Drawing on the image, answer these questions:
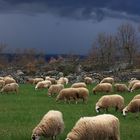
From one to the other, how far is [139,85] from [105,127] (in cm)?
2632

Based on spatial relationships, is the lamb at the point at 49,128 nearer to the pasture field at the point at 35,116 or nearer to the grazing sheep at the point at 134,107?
the pasture field at the point at 35,116

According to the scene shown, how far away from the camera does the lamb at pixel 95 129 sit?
49.2ft

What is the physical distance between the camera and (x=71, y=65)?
258ft

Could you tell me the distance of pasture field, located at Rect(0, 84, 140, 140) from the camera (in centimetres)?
1853

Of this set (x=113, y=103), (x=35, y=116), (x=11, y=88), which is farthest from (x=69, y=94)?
(x=11, y=88)

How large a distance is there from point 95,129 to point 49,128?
8.49ft

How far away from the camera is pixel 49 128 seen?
17125mm

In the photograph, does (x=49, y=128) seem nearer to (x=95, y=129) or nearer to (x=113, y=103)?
(x=95, y=129)

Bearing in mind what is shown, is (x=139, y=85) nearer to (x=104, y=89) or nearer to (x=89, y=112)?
(x=104, y=89)

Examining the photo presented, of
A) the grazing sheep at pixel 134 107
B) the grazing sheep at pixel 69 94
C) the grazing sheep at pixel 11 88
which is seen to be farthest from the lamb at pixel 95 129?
the grazing sheep at pixel 11 88

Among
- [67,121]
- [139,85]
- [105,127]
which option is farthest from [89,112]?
[139,85]


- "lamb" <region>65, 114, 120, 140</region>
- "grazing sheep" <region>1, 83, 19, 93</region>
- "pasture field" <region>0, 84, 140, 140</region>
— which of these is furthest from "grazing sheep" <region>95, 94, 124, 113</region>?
"grazing sheep" <region>1, 83, 19, 93</region>

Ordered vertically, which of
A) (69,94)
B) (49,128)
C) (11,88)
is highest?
(49,128)

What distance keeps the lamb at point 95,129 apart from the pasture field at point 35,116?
220 centimetres
